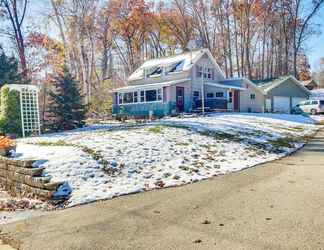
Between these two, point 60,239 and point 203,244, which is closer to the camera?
point 203,244

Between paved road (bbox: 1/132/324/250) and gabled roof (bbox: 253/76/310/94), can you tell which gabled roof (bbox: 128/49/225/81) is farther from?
paved road (bbox: 1/132/324/250)

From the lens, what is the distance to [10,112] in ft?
52.0

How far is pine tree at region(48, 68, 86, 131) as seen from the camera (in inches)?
737

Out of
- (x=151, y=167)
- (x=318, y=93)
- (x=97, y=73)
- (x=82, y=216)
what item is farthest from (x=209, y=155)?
(x=318, y=93)

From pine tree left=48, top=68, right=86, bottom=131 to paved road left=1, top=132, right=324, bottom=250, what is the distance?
43.9 ft

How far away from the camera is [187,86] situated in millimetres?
27812

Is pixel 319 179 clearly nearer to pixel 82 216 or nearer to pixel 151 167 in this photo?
pixel 151 167

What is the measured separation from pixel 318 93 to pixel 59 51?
34.4 m

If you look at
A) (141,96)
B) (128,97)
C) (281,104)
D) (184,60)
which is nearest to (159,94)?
(141,96)

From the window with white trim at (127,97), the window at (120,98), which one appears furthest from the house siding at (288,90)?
the window at (120,98)

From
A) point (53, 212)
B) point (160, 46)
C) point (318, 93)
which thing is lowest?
point (53, 212)

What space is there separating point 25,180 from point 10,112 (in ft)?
33.1

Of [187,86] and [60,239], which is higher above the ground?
[187,86]

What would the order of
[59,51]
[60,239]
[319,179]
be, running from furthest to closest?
[59,51] < [319,179] < [60,239]
